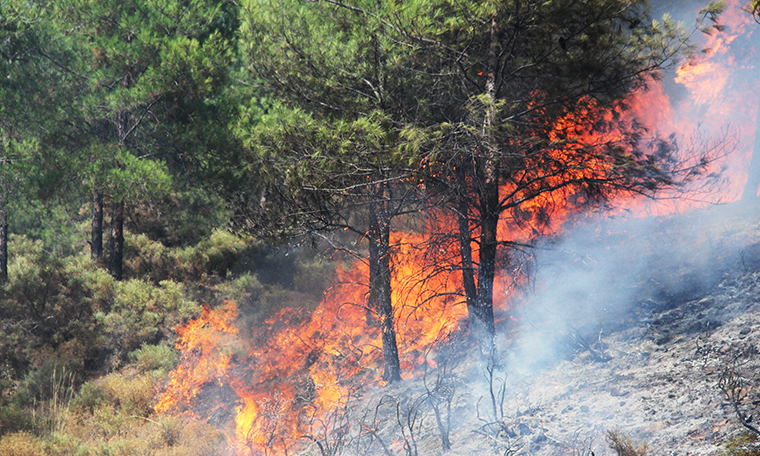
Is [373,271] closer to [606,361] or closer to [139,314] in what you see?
[606,361]

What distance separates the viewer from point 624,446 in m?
5.65

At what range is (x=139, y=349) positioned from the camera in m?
12.8

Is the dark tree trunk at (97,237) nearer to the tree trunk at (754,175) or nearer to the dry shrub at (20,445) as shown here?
the dry shrub at (20,445)

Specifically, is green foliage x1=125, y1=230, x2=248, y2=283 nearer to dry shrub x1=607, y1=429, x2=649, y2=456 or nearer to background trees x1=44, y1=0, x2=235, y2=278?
background trees x1=44, y1=0, x2=235, y2=278

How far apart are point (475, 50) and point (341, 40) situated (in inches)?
97.9

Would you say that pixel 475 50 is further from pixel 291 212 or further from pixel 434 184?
pixel 291 212

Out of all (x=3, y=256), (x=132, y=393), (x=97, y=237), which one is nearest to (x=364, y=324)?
(x=132, y=393)

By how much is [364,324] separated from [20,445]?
7.24m

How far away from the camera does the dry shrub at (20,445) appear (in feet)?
28.3

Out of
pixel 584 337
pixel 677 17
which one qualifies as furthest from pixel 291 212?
pixel 677 17

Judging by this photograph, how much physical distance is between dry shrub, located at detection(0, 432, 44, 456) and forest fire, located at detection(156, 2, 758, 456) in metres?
2.30

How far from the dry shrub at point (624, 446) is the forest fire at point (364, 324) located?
4.90 m

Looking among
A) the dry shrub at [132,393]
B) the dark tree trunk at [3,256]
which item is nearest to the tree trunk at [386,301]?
the dry shrub at [132,393]

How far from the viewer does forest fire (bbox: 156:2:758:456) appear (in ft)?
35.7
